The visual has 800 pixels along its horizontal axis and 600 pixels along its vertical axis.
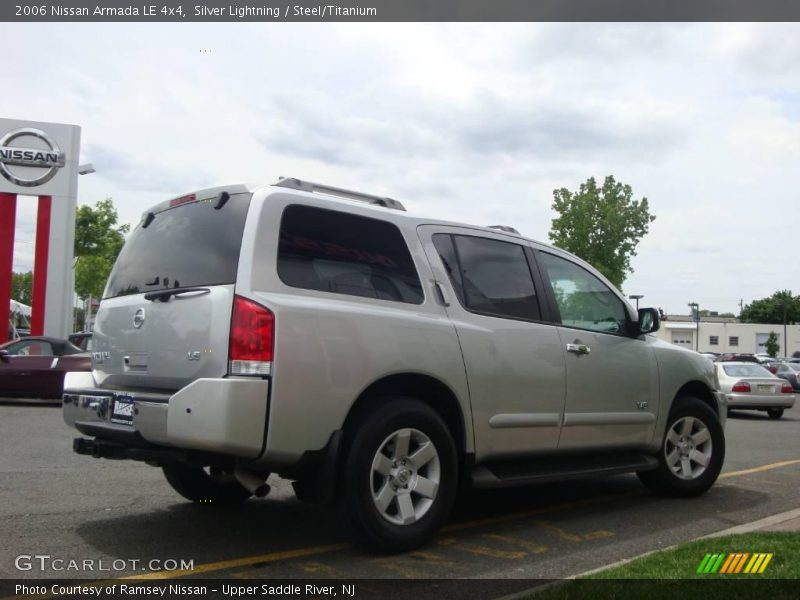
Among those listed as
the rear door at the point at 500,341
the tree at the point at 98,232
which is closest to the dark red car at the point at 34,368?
the rear door at the point at 500,341

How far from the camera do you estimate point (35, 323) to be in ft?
79.8

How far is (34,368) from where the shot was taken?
15172 millimetres

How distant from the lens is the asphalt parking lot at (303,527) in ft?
14.4

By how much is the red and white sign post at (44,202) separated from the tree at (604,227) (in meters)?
24.4

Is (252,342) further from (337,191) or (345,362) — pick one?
(337,191)

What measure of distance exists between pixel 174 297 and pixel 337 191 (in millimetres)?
1258

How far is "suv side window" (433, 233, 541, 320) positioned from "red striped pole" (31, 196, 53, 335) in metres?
21.6

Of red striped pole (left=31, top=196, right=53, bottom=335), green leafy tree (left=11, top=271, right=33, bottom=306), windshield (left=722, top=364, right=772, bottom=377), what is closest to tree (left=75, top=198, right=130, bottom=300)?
red striped pole (left=31, top=196, right=53, bottom=335)

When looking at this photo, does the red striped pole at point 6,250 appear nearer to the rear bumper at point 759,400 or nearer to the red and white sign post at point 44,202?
the red and white sign post at point 44,202

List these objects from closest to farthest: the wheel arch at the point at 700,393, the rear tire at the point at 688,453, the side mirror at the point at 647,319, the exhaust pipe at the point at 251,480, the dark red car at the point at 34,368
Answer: the exhaust pipe at the point at 251,480
the side mirror at the point at 647,319
the rear tire at the point at 688,453
the wheel arch at the point at 700,393
the dark red car at the point at 34,368

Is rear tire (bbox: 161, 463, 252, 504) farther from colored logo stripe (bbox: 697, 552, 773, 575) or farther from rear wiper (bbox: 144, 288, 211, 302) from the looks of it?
colored logo stripe (bbox: 697, 552, 773, 575)

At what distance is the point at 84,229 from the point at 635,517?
37.5m

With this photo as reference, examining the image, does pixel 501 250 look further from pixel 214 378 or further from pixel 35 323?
pixel 35 323

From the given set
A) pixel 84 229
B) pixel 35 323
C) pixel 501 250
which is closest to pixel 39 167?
pixel 35 323
